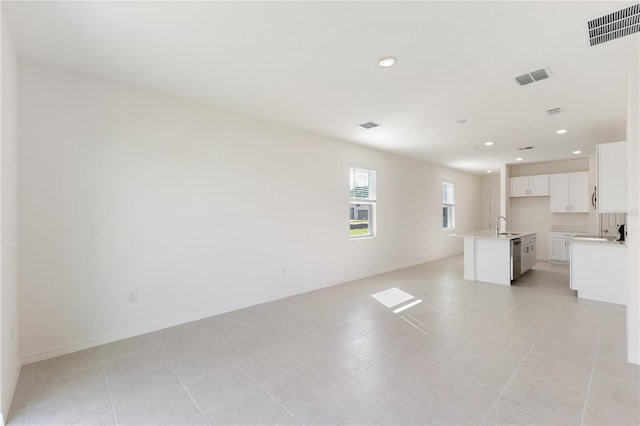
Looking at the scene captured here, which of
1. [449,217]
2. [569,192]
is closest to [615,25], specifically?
[569,192]

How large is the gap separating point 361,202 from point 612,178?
372 cm

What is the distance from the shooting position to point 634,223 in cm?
254

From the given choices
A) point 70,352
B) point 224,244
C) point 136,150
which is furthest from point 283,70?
point 70,352

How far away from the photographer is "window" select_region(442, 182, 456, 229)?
8812 millimetres

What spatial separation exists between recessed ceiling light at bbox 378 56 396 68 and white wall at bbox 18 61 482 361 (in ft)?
7.16

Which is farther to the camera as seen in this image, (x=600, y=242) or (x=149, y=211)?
(x=600, y=242)

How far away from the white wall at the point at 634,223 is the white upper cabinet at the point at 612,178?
1302mm

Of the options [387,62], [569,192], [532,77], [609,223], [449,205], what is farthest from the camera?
[449,205]

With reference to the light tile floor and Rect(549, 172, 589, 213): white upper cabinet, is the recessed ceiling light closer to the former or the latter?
the light tile floor

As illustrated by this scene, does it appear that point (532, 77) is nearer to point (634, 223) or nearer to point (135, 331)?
point (634, 223)

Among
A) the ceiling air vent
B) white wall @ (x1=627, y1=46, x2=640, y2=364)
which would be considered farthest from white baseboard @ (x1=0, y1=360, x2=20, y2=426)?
white wall @ (x1=627, y1=46, x2=640, y2=364)

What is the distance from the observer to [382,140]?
18.1ft

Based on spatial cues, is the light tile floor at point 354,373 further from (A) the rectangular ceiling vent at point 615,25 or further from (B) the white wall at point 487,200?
(B) the white wall at point 487,200

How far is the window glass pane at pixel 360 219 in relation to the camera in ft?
19.2
